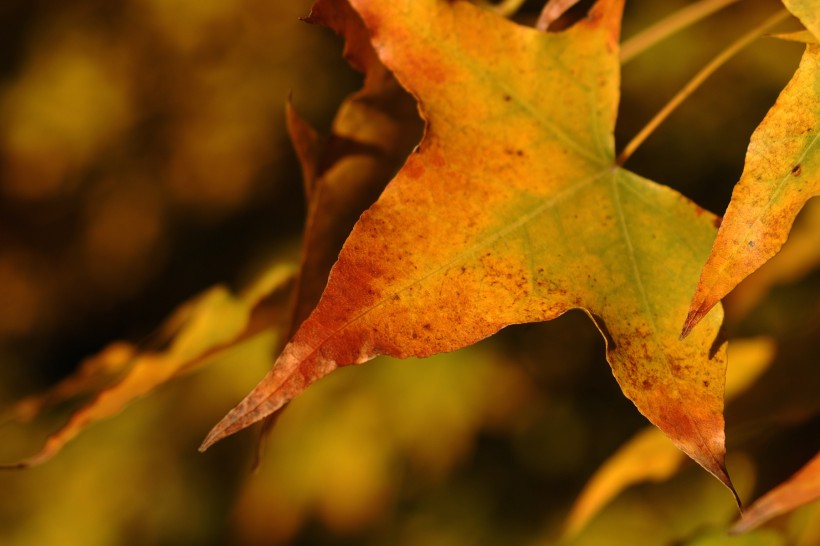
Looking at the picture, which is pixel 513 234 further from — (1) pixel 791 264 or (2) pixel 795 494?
(1) pixel 791 264

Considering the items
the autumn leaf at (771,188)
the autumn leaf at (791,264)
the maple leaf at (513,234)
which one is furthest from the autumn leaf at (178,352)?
the autumn leaf at (791,264)

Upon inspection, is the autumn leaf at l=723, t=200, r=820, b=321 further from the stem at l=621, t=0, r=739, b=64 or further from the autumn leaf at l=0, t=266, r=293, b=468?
the autumn leaf at l=0, t=266, r=293, b=468

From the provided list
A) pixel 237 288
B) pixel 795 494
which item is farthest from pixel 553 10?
pixel 237 288

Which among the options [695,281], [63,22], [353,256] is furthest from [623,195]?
[63,22]

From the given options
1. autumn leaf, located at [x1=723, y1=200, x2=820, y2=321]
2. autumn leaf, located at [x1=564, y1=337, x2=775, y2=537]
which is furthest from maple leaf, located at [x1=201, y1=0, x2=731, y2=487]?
autumn leaf, located at [x1=723, y1=200, x2=820, y2=321]

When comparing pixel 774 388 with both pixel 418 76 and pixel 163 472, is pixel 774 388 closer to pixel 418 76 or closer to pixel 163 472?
pixel 418 76
